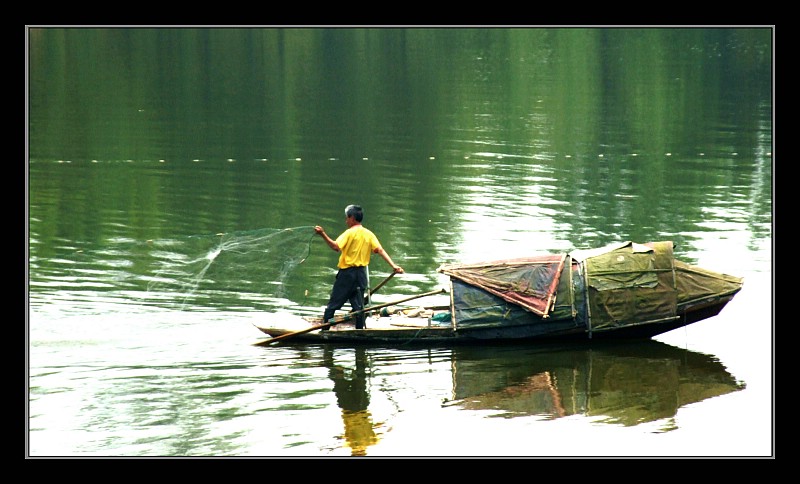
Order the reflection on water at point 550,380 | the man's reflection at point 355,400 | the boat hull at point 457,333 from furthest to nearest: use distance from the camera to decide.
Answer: the boat hull at point 457,333 → the reflection on water at point 550,380 → the man's reflection at point 355,400

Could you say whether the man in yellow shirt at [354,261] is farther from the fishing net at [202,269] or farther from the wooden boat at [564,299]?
the fishing net at [202,269]

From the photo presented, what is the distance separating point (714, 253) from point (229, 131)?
2158cm

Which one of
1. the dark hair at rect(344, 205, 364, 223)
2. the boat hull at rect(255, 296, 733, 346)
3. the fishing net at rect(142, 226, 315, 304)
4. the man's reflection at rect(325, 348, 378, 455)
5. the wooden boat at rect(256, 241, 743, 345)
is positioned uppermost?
the dark hair at rect(344, 205, 364, 223)

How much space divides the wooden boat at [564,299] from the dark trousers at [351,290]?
0.20 metres

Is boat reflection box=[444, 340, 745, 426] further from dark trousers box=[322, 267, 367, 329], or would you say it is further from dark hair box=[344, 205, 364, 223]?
dark hair box=[344, 205, 364, 223]

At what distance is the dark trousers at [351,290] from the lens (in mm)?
17469

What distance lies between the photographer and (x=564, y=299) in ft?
56.1

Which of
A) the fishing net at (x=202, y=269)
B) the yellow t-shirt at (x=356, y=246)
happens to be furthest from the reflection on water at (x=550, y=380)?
the fishing net at (x=202, y=269)

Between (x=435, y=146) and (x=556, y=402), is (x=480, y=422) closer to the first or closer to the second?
(x=556, y=402)

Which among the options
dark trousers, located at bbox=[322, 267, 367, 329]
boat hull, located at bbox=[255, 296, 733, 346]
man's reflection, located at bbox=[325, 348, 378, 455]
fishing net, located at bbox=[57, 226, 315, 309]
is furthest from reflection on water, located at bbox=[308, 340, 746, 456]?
fishing net, located at bbox=[57, 226, 315, 309]

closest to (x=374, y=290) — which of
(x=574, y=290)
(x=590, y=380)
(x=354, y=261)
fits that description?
(x=354, y=261)

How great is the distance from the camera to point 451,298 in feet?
56.4

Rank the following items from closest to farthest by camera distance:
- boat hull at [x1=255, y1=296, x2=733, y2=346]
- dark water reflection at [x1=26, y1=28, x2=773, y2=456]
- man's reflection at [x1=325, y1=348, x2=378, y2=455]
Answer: man's reflection at [x1=325, y1=348, x2=378, y2=455] < dark water reflection at [x1=26, y1=28, x2=773, y2=456] < boat hull at [x1=255, y1=296, x2=733, y2=346]

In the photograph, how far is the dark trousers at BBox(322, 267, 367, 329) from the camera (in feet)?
57.3
